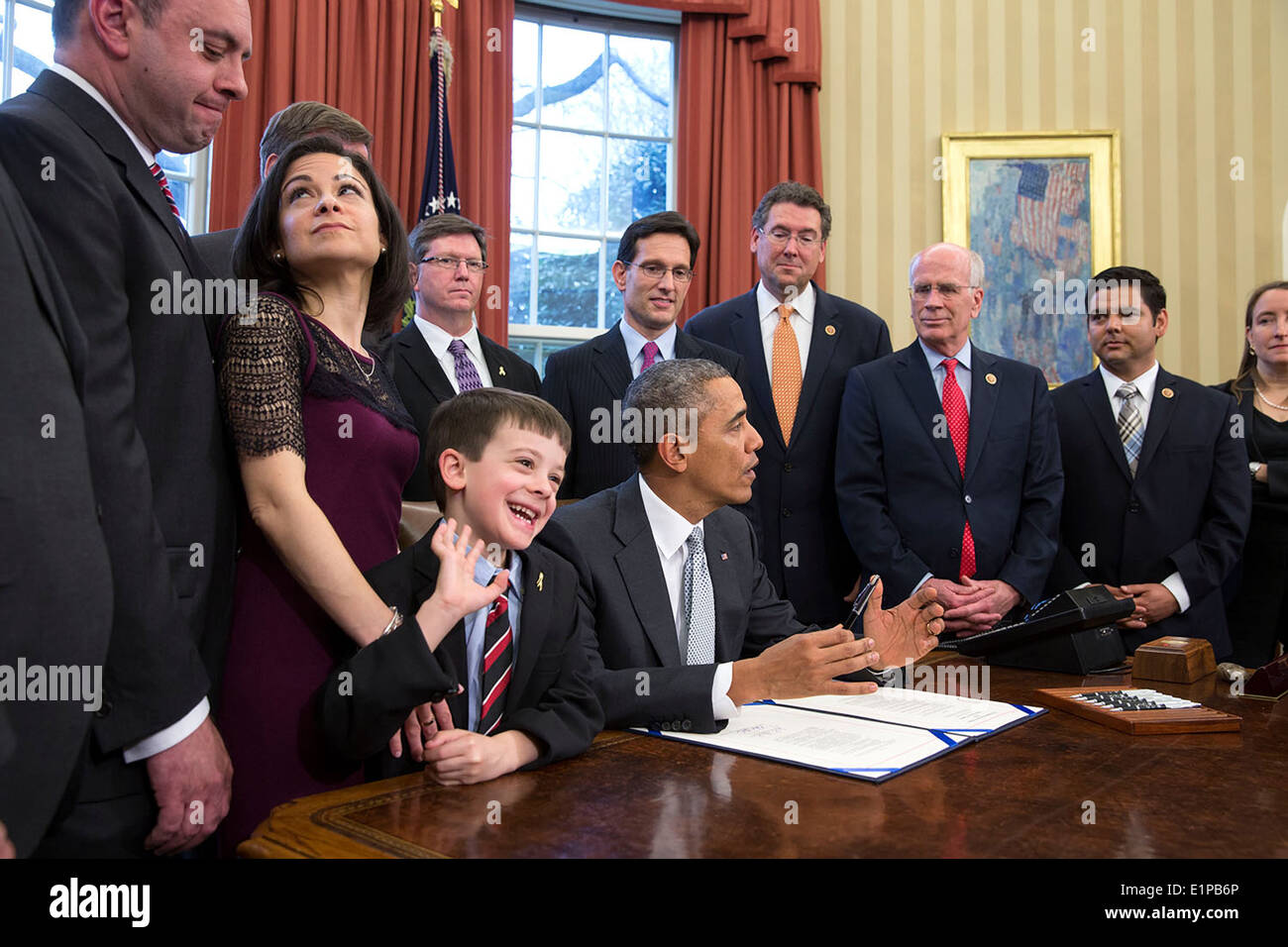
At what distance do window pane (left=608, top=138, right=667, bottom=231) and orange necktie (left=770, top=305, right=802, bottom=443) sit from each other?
2.82 meters

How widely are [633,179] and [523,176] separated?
0.71m

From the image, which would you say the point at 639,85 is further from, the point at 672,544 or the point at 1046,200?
the point at 672,544

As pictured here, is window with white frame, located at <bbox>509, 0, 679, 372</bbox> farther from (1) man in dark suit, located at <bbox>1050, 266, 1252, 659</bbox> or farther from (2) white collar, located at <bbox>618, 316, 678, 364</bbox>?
(1) man in dark suit, located at <bbox>1050, 266, 1252, 659</bbox>

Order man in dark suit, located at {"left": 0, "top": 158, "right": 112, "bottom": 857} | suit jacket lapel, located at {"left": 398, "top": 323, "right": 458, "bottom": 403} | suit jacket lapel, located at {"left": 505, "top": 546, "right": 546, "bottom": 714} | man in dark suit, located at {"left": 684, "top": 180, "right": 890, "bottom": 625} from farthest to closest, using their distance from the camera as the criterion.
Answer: man in dark suit, located at {"left": 684, "top": 180, "right": 890, "bottom": 625}, suit jacket lapel, located at {"left": 398, "top": 323, "right": 458, "bottom": 403}, suit jacket lapel, located at {"left": 505, "top": 546, "right": 546, "bottom": 714}, man in dark suit, located at {"left": 0, "top": 158, "right": 112, "bottom": 857}

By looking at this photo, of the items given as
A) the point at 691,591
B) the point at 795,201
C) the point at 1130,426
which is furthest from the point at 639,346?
the point at 1130,426

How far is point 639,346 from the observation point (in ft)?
11.7

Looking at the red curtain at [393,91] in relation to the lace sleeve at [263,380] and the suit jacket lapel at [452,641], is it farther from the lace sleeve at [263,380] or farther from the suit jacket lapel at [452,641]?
the suit jacket lapel at [452,641]

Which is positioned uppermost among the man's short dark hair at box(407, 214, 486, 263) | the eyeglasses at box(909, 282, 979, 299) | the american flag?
the american flag

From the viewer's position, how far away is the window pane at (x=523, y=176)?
6.13 metres

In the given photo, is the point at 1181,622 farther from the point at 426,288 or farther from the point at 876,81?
the point at 876,81

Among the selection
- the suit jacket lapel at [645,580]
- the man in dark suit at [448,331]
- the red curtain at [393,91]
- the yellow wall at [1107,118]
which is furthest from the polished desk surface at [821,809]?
the yellow wall at [1107,118]

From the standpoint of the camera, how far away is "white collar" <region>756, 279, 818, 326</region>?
386 cm

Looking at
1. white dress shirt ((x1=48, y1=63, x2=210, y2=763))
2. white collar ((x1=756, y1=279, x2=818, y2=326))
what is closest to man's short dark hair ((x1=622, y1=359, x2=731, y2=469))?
white dress shirt ((x1=48, y1=63, x2=210, y2=763))
